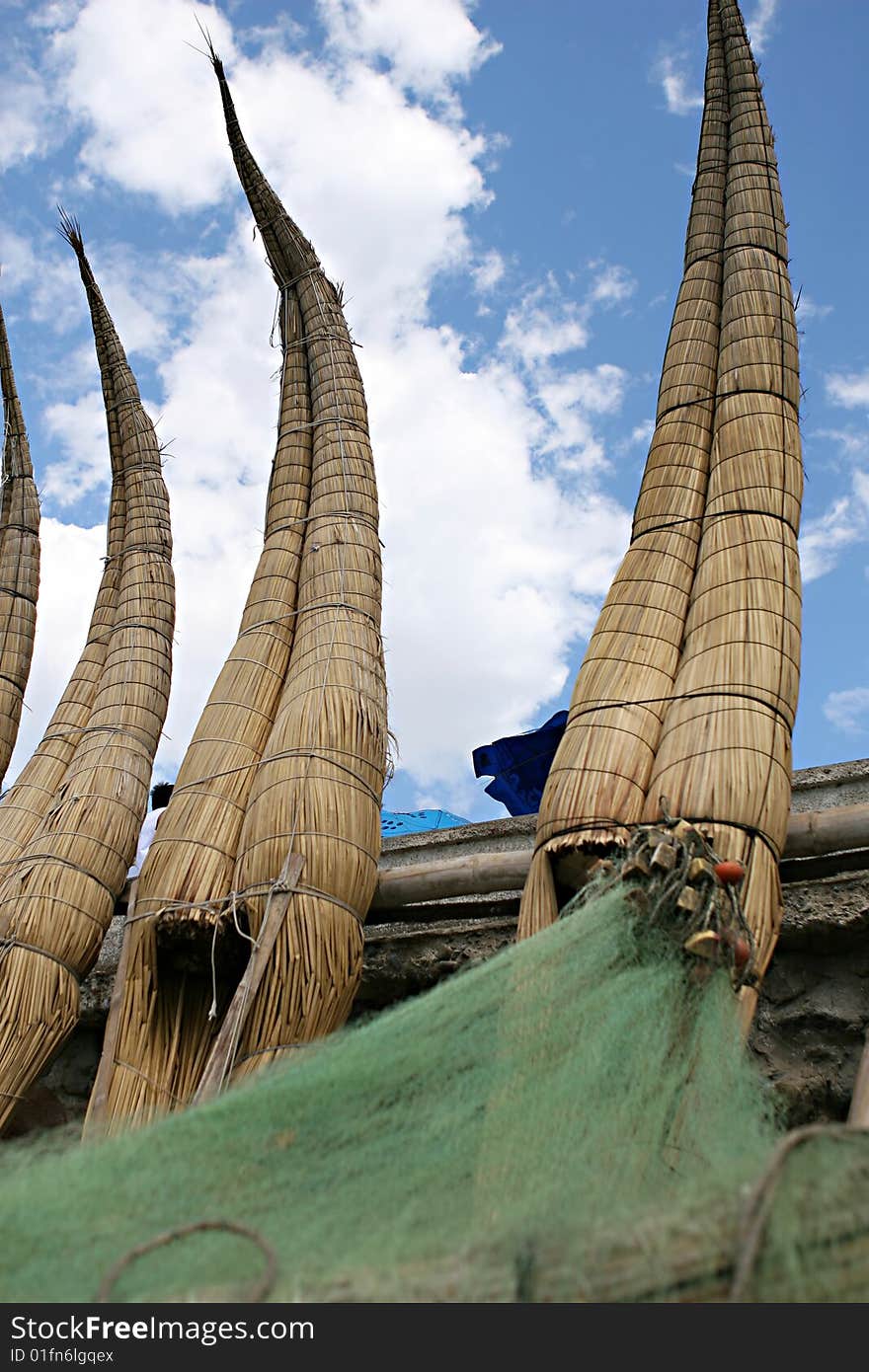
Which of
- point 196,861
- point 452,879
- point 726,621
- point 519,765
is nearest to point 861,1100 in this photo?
point 726,621

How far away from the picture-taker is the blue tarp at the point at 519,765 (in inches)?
259

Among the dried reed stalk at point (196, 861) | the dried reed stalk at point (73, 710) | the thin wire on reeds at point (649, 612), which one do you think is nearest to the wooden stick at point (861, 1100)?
the thin wire on reeds at point (649, 612)

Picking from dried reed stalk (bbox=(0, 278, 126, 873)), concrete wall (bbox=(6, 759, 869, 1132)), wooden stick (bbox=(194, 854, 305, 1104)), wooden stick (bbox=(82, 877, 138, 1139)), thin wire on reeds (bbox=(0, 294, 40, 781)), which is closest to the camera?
wooden stick (bbox=(194, 854, 305, 1104))

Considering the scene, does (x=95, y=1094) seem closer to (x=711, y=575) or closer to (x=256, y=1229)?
(x=256, y=1229)

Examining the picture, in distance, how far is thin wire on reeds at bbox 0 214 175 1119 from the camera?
346 centimetres

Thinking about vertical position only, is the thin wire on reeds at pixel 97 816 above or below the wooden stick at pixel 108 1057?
above

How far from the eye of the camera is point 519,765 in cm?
666

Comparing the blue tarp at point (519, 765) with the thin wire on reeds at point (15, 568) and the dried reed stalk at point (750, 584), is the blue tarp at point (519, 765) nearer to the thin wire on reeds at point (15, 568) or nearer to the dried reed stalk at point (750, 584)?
A: the thin wire on reeds at point (15, 568)

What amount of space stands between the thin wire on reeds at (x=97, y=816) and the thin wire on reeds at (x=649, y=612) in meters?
1.47

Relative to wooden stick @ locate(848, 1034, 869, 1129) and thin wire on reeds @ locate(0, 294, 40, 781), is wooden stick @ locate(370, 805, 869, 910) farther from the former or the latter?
thin wire on reeds @ locate(0, 294, 40, 781)

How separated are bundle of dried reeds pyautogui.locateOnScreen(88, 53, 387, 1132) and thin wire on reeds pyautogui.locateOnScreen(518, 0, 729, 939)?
626 mm

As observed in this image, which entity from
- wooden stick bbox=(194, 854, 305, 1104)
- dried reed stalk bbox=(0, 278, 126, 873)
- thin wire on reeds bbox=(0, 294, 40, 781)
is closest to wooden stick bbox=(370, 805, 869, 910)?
wooden stick bbox=(194, 854, 305, 1104)

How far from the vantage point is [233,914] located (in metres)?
3.23
